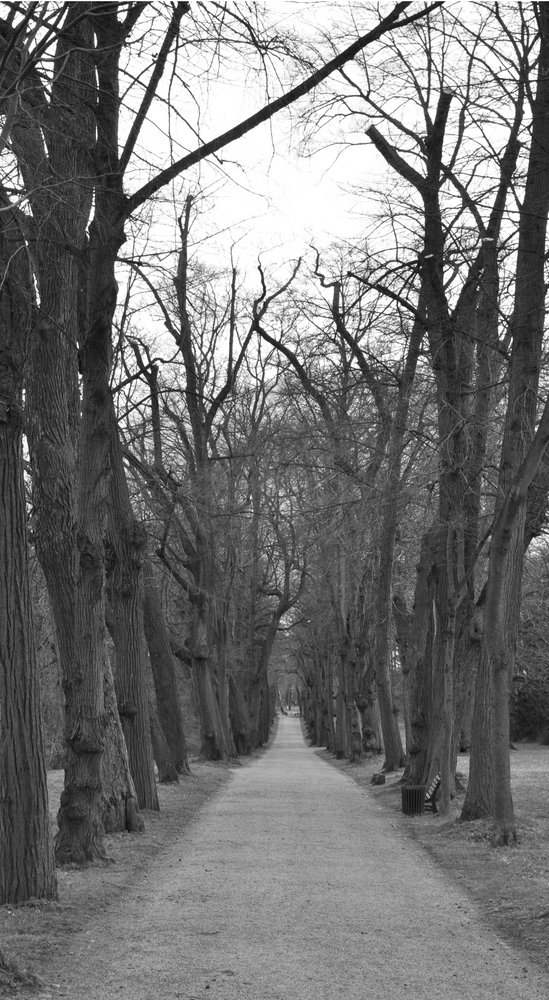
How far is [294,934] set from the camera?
7.73 metres

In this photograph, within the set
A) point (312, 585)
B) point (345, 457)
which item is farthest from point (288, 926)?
point (312, 585)

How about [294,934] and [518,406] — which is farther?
[518,406]

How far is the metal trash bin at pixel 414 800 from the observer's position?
→ 654 inches

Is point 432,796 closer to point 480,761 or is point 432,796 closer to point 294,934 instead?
point 480,761

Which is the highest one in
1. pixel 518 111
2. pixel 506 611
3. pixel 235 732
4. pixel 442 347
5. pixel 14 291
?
pixel 518 111

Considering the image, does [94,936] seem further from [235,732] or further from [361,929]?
[235,732]

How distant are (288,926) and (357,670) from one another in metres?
24.4

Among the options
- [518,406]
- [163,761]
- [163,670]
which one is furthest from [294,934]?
[163,761]

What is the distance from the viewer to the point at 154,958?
6.96 meters

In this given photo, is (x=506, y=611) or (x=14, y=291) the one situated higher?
(x=14, y=291)

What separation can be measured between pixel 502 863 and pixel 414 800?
581cm

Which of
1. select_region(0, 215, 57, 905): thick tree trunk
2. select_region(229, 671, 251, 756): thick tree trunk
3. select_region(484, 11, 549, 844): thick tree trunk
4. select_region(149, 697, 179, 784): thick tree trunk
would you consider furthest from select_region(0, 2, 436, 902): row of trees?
select_region(229, 671, 251, 756): thick tree trunk

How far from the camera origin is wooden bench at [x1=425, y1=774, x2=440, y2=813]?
16.5 metres

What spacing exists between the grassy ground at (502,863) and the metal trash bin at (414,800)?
15 centimetres
